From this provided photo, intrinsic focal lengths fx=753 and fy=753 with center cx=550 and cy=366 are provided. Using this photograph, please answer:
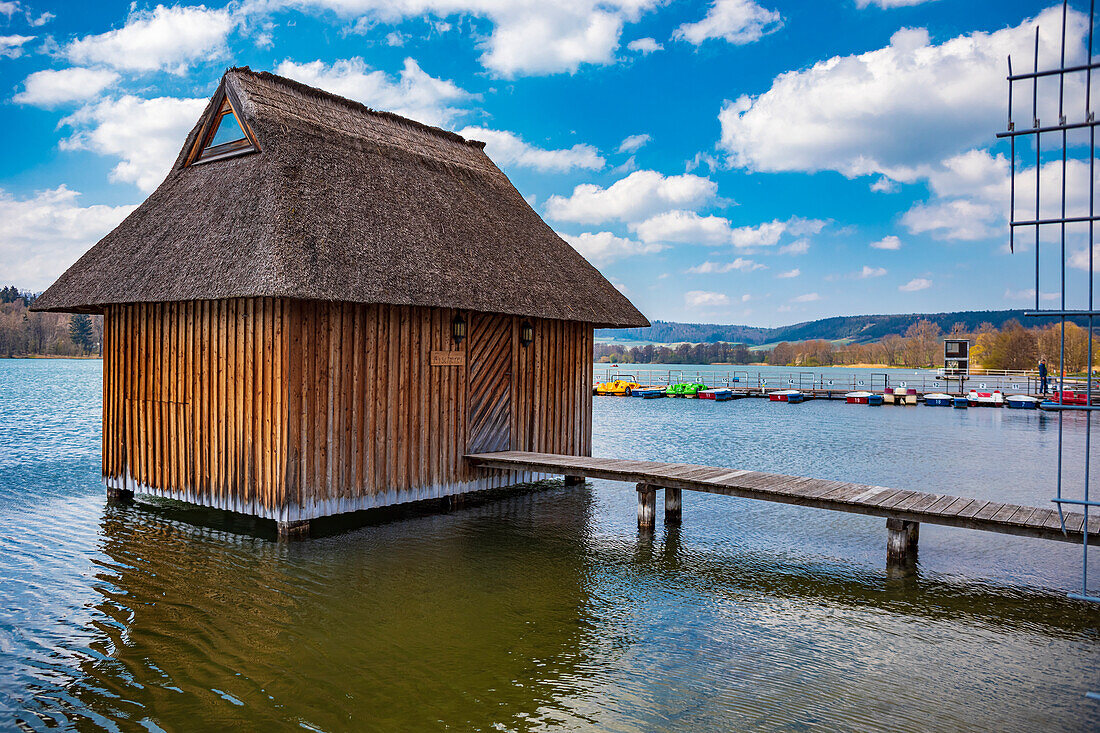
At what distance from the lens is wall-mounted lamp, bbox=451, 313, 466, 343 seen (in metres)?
11.8

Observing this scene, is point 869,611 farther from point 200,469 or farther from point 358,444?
point 200,469

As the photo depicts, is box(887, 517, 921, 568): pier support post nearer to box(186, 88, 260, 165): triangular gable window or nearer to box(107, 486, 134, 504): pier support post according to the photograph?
box(186, 88, 260, 165): triangular gable window

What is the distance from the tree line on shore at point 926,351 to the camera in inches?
2726

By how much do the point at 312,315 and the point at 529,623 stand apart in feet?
16.5

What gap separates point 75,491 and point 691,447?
56.0 ft

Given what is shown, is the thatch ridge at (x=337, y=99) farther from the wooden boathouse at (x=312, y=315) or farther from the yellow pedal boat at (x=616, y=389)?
the yellow pedal boat at (x=616, y=389)

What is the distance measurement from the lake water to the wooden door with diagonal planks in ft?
4.15

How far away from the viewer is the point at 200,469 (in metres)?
10.6

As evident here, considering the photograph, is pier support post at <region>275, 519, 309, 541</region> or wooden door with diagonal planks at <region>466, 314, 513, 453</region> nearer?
pier support post at <region>275, 519, 309, 541</region>

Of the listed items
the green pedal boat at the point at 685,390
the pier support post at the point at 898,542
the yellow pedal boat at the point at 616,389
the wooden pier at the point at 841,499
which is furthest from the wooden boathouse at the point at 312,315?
the yellow pedal boat at the point at 616,389

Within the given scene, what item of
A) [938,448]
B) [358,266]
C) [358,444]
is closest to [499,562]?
[358,444]

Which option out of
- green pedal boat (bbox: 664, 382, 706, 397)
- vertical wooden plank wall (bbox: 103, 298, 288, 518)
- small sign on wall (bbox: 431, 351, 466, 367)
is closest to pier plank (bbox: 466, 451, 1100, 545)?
small sign on wall (bbox: 431, 351, 466, 367)

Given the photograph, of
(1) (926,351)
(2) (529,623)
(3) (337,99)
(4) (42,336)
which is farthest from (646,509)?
(4) (42,336)

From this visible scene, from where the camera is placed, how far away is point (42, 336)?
107000 millimetres
